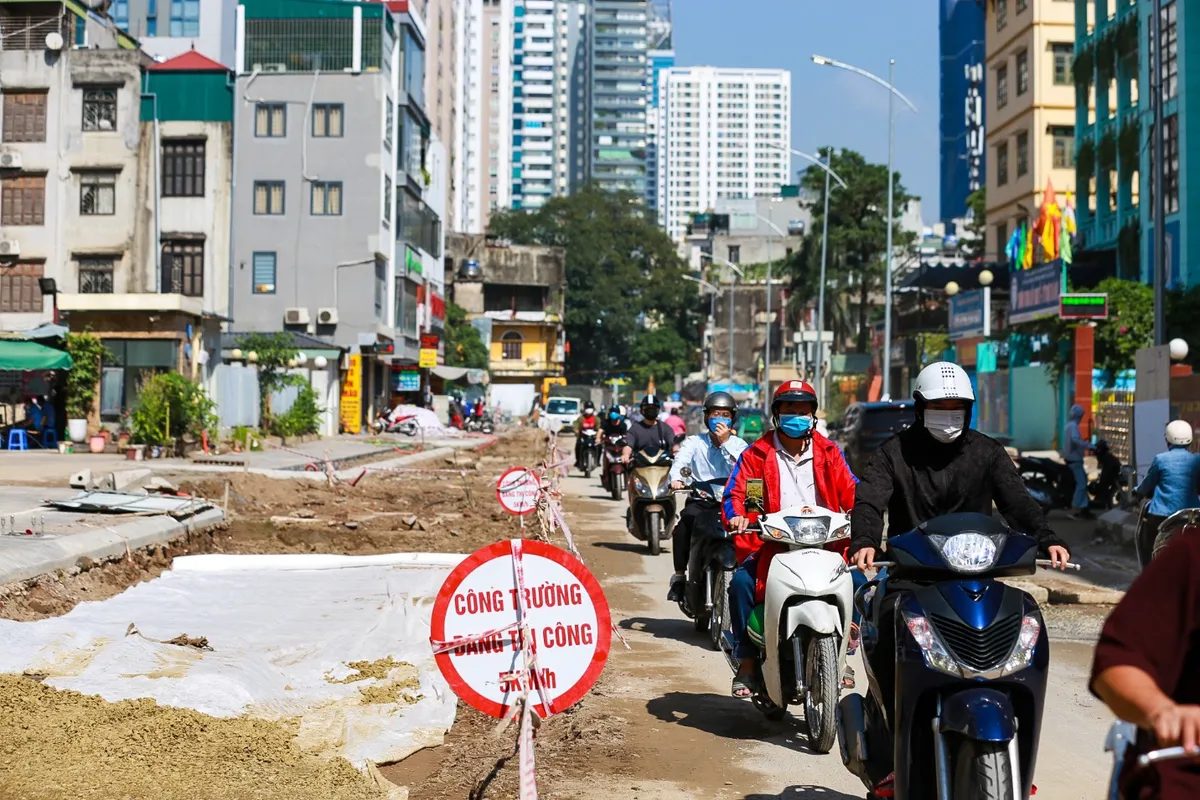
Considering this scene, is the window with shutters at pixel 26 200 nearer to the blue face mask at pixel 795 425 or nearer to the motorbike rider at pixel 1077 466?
the motorbike rider at pixel 1077 466

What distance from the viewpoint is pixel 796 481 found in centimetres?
777

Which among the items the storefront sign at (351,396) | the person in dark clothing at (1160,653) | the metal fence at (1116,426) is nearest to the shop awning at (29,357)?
the storefront sign at (351,396)

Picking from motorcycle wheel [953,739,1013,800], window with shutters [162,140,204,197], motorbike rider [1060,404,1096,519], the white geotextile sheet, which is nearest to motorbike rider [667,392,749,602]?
the white geotextile sheet

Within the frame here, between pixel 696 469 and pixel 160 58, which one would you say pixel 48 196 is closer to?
pixel 160 58

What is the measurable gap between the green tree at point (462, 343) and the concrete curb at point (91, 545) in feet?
229

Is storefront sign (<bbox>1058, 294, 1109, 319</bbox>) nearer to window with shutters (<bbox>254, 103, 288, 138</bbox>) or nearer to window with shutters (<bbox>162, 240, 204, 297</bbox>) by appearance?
window with shutters (<bbox>162, 240, 204, 297</bbox>)

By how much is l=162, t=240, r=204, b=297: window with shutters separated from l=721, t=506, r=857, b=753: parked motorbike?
42872 millimetres

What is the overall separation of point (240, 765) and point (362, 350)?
46.8 m

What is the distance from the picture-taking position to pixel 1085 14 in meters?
42.0

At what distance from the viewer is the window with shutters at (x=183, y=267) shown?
47438 millimetres

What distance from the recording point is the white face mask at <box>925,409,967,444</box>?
5.90m

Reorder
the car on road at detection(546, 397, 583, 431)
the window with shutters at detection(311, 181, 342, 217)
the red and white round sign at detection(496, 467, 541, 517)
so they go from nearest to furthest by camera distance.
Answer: the red and white round sign at detection(496, 467, 541, 517) < the window with shutters at detection(311, 181, 342, 217) < the car on road at detection(546, 397, 583, 431)

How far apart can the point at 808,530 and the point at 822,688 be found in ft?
2.36

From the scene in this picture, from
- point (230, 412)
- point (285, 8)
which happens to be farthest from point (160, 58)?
point (230, 412)
